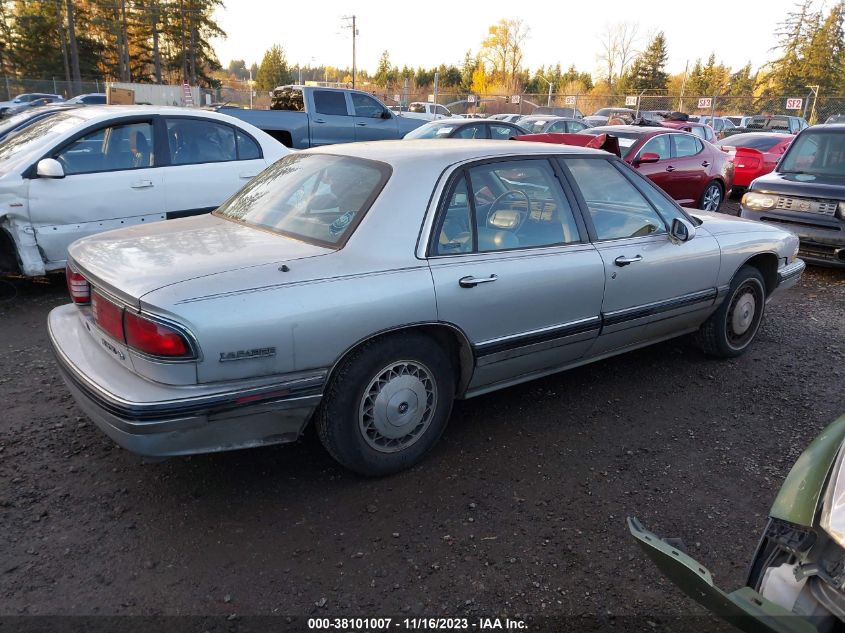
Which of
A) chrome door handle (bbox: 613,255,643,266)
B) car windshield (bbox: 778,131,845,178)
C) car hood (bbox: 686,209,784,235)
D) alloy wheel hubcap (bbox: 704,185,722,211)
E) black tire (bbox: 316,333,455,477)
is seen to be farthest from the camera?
alloy wheel hubcap (bbox: 704,185,722,211)

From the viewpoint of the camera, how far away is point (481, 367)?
132 inches

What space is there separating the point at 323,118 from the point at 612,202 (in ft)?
32.5

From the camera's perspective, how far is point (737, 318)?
482 centimetres

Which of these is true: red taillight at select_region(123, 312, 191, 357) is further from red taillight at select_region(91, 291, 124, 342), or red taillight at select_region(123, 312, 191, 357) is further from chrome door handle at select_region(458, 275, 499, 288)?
chrome door handle at select_region(458, 275, 499, 288)

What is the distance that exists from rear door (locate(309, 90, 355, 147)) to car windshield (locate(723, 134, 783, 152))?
28.0 ft

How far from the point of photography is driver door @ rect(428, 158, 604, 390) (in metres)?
3.18

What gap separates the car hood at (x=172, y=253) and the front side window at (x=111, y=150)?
2.83 meters

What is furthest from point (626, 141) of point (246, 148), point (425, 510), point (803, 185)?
point (425, 510)

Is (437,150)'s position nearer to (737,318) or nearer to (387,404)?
(387,404)

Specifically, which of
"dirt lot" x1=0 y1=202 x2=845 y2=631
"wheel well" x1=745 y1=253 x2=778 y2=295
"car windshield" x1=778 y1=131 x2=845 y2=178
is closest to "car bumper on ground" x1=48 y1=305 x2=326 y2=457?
"dirt lot" x1=0 y1=202 x2=845 y2=631

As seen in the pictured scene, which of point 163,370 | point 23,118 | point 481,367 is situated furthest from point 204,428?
point 23,118

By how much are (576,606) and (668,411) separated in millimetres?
1948

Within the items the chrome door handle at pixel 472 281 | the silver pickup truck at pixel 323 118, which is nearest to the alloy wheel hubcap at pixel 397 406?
the chrome door handle at pixel 472 281

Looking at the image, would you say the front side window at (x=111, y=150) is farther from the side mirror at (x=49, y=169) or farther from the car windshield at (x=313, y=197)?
the car windshield at (x=313, y=197)
